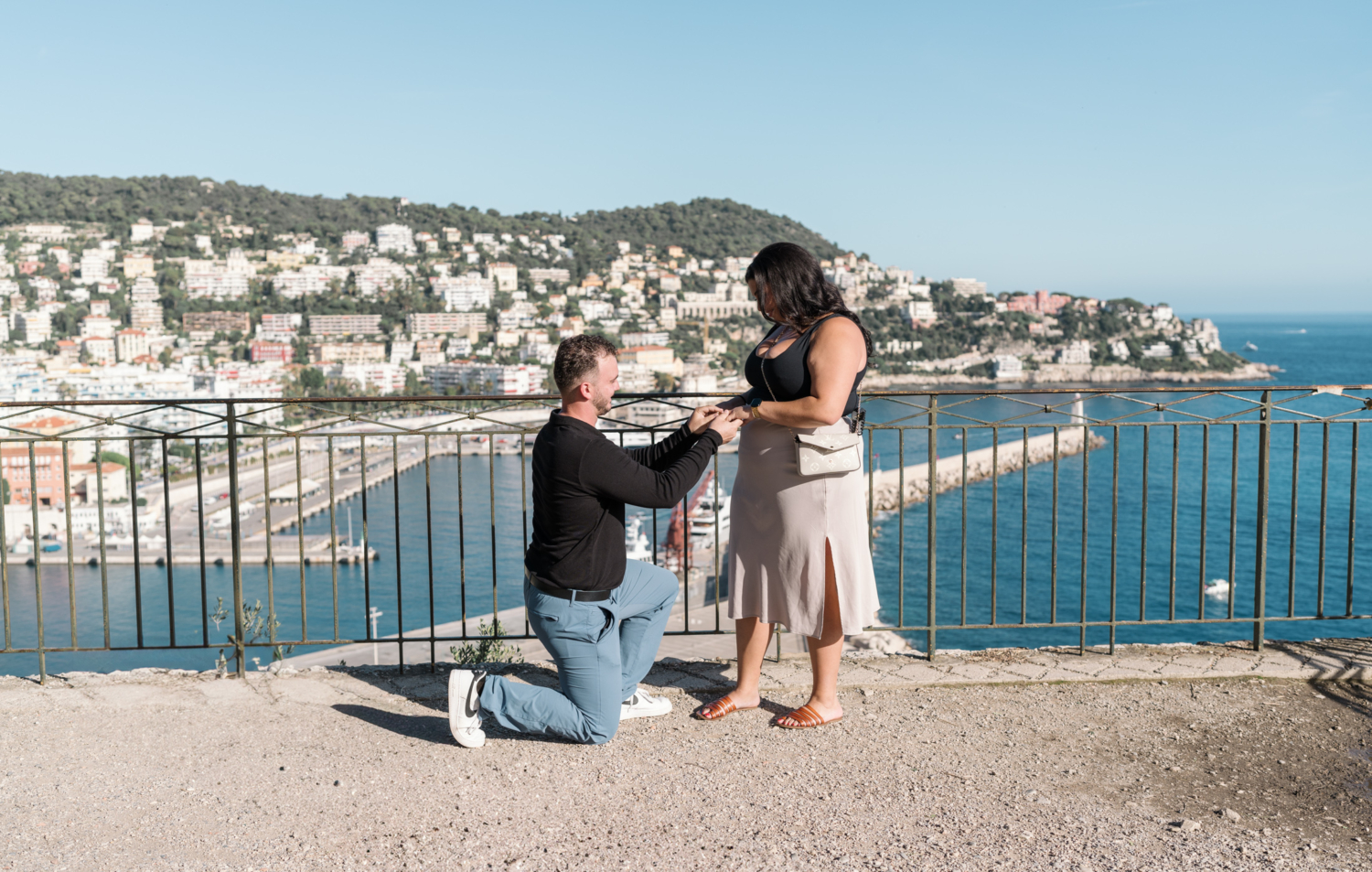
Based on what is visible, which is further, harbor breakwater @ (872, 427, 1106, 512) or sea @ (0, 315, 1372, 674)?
harbor breakwater @ (872, 427, 1106, 512)

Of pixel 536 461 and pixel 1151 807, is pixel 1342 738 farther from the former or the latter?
pixel 536 461

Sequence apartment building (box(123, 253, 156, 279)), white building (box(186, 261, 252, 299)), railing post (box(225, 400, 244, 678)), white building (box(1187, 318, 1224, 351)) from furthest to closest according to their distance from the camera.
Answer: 1. white building (box(1187, 318, 1224, 351))
2. white building (box(186, 261, 252, 299))
3. apartment building (box(123, 253, 156, 279))
4. railing post (box(225, 400, 244, 678))

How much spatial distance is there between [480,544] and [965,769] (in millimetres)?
41453

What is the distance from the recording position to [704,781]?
7.52 ft

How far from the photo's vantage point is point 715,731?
262cm

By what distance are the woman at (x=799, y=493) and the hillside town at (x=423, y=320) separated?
65486mm

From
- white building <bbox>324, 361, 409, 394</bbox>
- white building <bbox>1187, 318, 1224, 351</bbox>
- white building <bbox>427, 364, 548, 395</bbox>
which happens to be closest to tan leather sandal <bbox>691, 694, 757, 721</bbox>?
white building <bbox>427, 364, 548, 395</bbox>

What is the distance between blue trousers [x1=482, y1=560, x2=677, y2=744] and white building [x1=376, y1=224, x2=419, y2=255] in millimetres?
108779

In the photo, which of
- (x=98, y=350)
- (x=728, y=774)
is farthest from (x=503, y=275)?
(x=728, y=774)

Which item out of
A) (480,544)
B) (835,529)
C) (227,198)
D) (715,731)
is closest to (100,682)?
(715,731)

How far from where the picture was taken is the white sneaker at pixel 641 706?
2.69 m

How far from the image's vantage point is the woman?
94.4 inches

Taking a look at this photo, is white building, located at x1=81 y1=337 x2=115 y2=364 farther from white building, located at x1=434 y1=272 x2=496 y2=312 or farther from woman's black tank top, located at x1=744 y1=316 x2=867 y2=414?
woman's black tank top, located at x1=744 y1=316 x2=867 y2=414

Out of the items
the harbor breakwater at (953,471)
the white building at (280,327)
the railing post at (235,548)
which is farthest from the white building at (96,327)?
the railing post at (235,548)
